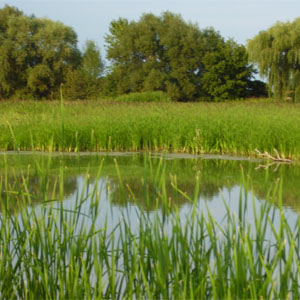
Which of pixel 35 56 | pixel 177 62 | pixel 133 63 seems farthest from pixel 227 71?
pixel 35 56

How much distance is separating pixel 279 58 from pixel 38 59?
66.1ft

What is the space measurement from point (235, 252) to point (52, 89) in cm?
3668

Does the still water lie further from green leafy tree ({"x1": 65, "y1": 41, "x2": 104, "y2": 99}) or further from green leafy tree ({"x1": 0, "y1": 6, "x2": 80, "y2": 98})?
green leafy tree ({"x1": 0, "y1": 6, "x2": 80, "y2": 98})

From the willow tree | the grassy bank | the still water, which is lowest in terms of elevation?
the still water

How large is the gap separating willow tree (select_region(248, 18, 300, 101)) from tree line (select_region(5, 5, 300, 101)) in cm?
838

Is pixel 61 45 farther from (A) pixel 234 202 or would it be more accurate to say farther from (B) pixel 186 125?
(A) pixel 234 202

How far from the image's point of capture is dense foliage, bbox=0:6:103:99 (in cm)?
3581

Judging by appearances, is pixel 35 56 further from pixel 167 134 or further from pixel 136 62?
pixel 167 134

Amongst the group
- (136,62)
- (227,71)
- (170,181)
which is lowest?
(170,181)

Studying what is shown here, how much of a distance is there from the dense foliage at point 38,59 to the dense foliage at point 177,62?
241 centimetres

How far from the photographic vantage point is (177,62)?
36.2 metres

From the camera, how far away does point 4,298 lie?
2.58 metres

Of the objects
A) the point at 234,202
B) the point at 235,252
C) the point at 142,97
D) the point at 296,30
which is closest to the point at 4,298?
the point at 235,252

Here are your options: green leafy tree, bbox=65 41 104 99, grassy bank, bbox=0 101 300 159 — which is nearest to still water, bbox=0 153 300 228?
grassy bank, bbox=0 101 300 159
